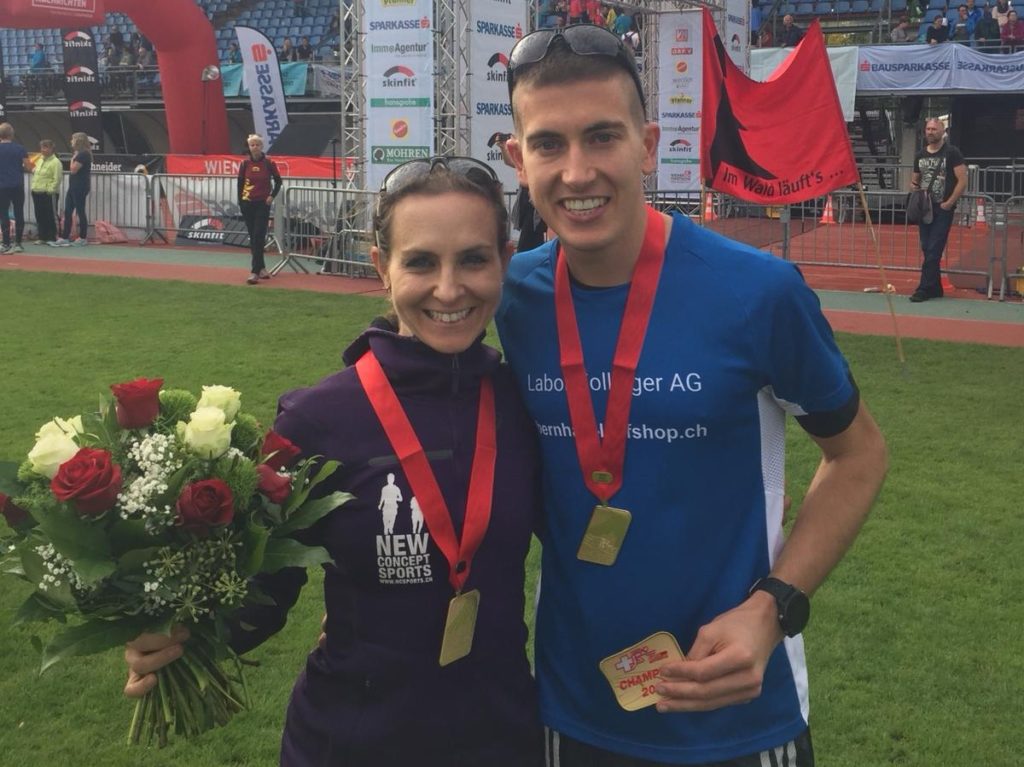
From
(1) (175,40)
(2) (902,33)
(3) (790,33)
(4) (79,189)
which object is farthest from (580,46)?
(3) (790,33)

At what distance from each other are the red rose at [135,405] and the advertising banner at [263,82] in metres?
20.8

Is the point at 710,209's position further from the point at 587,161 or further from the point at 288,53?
the point at 587,161

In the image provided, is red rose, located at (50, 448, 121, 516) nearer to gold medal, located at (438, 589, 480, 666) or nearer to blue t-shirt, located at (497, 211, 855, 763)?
gold medal, located at (438, 589, 480, 666)

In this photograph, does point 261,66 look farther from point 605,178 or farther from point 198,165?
point 605,178

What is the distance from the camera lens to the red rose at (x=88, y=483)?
1.72m

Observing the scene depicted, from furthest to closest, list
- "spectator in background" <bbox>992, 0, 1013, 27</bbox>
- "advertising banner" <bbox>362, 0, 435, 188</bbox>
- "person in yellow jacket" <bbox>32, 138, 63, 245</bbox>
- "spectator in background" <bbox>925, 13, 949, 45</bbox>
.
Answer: "spectator in background" <bbox>925, 13, 949, 45</bbox> → "spectator in background" <bbox>992, 0, 1013, 27</bbox> → "person in yellow jacket" <bbox>32, 138, 63, 245</bbox> → "advertising banner" <bbox>362, 0, 435, 188</bbox>

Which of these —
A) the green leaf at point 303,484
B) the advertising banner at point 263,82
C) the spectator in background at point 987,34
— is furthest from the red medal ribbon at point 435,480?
the spectator in background at point 987,34

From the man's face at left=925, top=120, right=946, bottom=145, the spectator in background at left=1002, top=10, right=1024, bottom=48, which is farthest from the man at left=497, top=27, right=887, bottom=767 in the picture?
the spectator in background at left=1002, top=10, right=1024, bottom=48

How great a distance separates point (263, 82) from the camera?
22000mm

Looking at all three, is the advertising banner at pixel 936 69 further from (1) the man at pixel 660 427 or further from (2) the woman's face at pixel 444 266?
(2) the woman's face at pixel 444 266

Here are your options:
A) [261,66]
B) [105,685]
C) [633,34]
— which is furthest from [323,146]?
[105,685]

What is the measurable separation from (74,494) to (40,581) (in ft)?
0.60

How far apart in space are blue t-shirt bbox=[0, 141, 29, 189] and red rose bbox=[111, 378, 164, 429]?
18380 mm

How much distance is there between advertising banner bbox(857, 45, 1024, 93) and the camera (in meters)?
20.6
